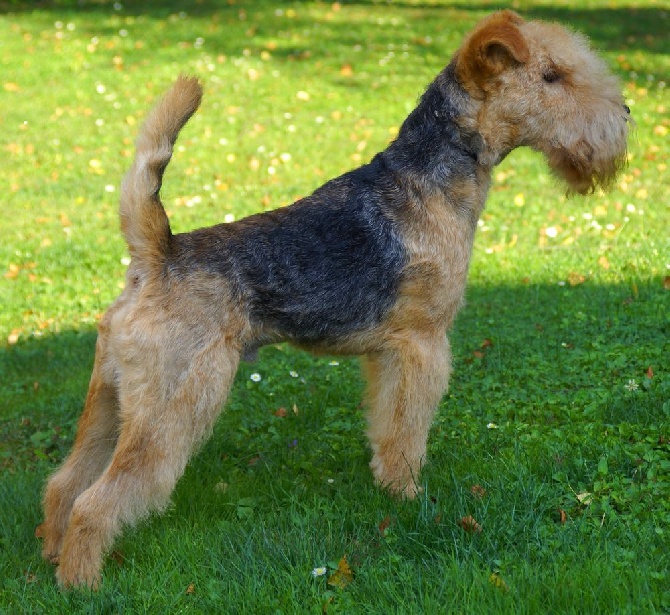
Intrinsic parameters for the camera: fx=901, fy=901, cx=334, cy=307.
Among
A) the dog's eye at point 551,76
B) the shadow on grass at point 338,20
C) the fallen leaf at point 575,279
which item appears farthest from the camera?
the shadow on grass at point 338,20

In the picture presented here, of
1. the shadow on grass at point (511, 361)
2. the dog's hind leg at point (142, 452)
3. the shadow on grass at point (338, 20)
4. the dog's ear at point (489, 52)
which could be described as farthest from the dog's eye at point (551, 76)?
the shadow on grass at point (338, 20)

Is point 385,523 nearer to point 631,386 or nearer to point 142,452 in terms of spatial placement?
point 142,452

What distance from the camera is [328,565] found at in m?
3.56

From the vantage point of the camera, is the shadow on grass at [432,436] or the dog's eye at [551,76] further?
the dog's eye at [551,76]

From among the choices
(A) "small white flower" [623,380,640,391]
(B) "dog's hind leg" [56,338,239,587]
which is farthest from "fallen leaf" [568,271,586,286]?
(B) "dog's hind leg" [56,338,239,587]

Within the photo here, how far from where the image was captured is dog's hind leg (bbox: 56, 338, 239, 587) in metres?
3.65

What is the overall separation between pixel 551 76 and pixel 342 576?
7.88ft

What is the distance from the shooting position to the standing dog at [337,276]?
3693 mm

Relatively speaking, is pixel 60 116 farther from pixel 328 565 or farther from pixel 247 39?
pixel 328 565

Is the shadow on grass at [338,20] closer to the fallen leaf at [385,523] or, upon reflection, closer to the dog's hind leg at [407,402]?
the dog's hind leg at [407,402]

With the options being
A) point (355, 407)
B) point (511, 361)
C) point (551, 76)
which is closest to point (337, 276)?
point (551, 76)

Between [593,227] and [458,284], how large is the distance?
16.0 feet

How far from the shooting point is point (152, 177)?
374 cm

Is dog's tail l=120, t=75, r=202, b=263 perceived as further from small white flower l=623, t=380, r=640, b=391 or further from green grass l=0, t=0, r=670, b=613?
small white flower l=623, t=380, r=640, b=391
